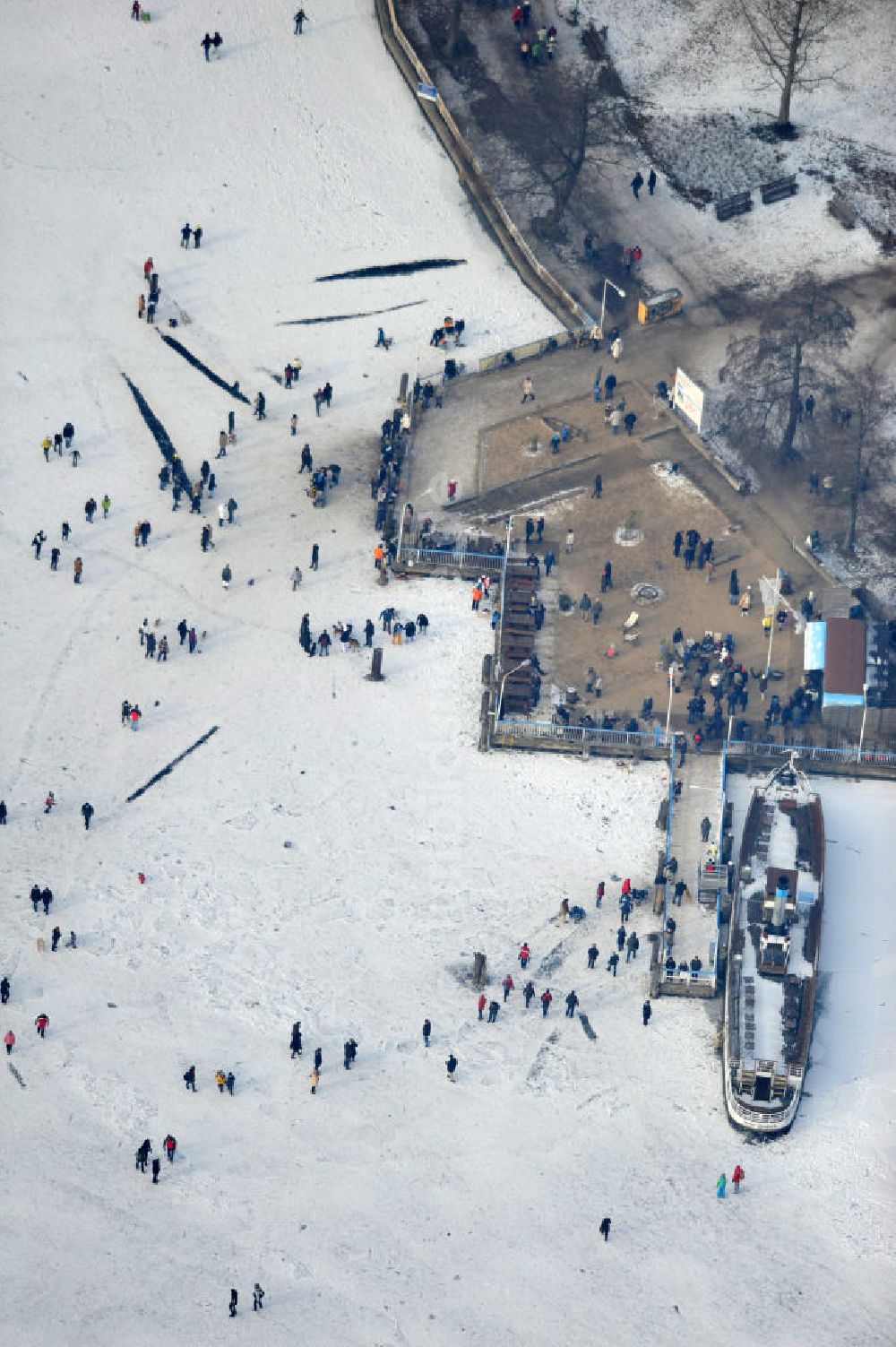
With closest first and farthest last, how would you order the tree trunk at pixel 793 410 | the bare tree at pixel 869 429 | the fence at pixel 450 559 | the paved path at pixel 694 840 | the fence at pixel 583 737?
the paved path at pixel 694 840
the fence at pixel 583 737
the fence at pixel 450 559
the tree trunk at pixel 793 410
the bare tree at pixel 869 429

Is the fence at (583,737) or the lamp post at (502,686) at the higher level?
the lamp post at (502,686)

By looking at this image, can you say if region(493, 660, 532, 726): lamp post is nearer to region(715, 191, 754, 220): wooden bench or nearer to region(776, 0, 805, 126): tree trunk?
region(715, 191, 754, 220): wooden bench

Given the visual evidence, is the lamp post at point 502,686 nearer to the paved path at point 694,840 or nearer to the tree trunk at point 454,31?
the paved path at point 694,840

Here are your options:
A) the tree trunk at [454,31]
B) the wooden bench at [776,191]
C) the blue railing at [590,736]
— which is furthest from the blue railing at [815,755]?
the tree trunk at [454,31]

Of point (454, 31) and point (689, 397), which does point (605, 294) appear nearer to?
point (689, 397)

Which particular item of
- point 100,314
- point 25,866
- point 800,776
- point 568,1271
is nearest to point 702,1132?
point 568,1271

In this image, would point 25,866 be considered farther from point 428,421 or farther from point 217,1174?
point 428,421

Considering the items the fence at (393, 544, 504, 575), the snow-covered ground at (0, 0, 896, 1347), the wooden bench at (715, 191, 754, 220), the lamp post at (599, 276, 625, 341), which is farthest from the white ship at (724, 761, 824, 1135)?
the wooden bench at (715, 191, 754, 220)
